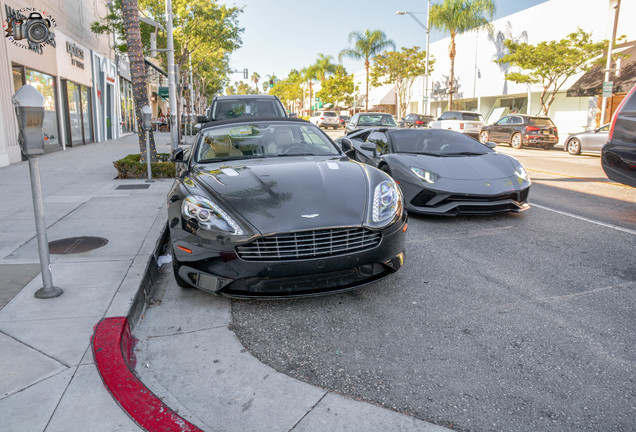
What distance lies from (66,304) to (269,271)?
152 centimetres

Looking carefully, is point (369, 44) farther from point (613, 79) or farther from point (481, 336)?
point (481, 336)

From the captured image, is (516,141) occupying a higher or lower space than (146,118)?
lower

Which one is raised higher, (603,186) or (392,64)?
(392,64)

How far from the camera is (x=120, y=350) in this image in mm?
2871

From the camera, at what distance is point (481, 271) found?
14.9 feet

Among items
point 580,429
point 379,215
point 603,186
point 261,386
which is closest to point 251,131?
point 379,215

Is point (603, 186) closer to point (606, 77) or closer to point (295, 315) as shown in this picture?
point (295, 315)

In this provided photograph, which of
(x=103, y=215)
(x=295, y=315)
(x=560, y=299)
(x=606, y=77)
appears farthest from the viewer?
(x=606, y=77)

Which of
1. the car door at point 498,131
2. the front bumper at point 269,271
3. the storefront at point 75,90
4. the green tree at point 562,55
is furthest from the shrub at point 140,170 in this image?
the green tree at point 562,55

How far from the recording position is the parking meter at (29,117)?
3.14m

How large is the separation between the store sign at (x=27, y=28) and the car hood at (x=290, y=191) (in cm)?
1278

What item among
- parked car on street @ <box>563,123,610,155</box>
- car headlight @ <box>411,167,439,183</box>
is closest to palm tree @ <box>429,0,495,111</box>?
parked car on street @ <box>563,123,610,155</box>

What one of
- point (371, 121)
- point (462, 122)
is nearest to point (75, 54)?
point (371, 121)

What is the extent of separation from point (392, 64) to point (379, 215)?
44.2 meters
